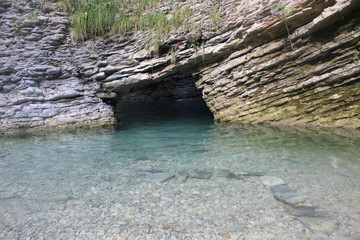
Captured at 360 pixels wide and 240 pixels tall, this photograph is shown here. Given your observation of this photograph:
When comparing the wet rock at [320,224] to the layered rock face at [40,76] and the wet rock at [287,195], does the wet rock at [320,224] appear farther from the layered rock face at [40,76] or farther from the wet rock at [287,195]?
the layered rock face at [40,76]

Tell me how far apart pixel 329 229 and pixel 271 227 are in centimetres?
40

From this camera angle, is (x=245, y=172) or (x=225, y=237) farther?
(x=245, y=172)

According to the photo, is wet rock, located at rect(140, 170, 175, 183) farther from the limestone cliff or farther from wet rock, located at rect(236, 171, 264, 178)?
the limestone cliff

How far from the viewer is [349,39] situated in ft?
15.9

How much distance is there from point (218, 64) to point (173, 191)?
5370 millimetres

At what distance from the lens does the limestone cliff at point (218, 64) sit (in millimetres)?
5145

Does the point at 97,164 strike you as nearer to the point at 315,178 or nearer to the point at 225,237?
the point at 225,237

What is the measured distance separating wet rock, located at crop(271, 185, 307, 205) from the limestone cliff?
4.12m

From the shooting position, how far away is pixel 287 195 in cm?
218

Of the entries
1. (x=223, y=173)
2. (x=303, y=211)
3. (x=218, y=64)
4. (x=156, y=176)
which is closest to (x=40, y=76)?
(x=218, y=64)

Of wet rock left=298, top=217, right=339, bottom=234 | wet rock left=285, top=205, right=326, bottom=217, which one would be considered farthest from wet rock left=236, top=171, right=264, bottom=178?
wet rock left=298, top=217, right=339, bottom=234

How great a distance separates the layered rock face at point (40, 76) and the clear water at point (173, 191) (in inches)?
113

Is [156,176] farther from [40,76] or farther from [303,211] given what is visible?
[40,76]

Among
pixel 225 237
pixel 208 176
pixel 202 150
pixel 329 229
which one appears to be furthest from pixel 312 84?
pixel 225 237
